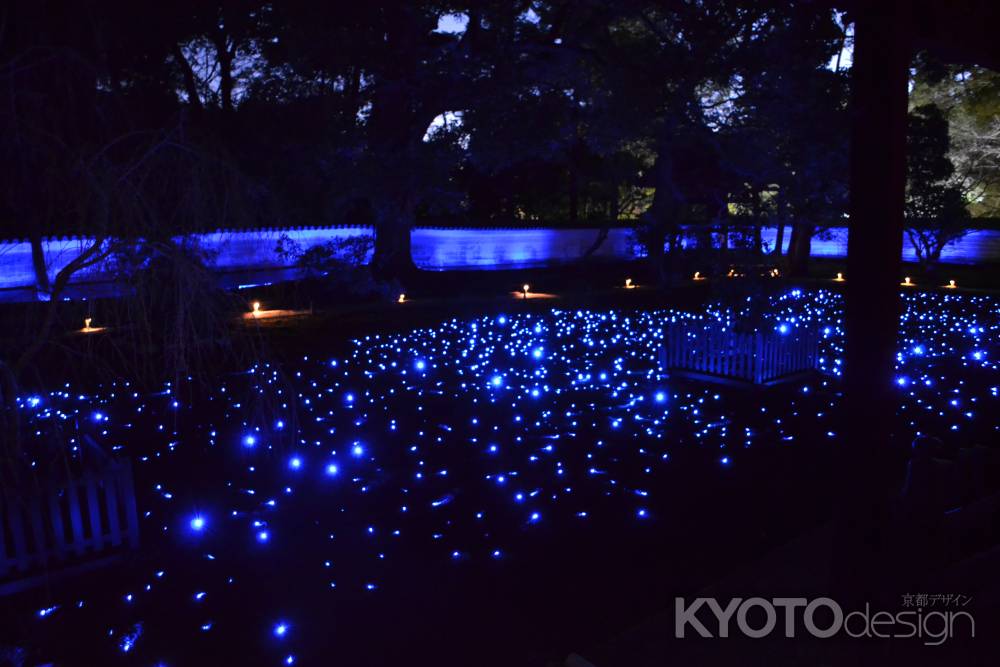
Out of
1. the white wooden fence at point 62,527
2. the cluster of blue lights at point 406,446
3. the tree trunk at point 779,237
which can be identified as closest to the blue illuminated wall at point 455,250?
the tree trunk at point 779,237

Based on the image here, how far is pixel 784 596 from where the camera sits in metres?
3.66

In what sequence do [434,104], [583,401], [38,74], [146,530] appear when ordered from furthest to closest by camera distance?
[434,104]
[583,401]
[146,530]
[38,74]

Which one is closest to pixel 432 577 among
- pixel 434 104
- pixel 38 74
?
pixel 38 74

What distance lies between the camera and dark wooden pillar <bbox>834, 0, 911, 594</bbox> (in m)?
3.08

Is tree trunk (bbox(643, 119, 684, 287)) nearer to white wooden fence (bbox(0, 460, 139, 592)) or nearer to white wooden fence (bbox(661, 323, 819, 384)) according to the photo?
white wooden fence (bbox(661, 323, 819, 384))

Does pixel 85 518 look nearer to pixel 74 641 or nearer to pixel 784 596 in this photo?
pixel 74 641

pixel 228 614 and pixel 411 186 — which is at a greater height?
pixel 411 186

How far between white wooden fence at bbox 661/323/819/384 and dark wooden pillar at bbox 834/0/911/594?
542 cm

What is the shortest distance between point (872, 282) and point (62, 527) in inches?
178

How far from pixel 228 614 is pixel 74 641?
734 mm

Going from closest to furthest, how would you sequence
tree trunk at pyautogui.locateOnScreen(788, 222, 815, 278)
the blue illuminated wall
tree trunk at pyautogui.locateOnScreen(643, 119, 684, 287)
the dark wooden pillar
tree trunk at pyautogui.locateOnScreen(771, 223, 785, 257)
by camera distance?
the dark wooden pillar < tree trunk at pyautogui.locateOnScreen(771, 223, 785, 257) < the blue illuminated wall < tree trunk at pyautogui.locateOnScreen(643, 119, 684, 287) < tree trunk at pyautogui.locateOnScreen(788, 222, 815, 278)

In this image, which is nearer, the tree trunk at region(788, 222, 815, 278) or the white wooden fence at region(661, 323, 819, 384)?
the white wooden fence at region(661, 323, 819, 384)

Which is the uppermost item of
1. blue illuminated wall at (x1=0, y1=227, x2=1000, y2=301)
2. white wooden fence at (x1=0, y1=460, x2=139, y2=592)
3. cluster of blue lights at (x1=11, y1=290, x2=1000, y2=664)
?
blue illuminated wall at (x1=0, y1=227, x2=1000, y2=301)

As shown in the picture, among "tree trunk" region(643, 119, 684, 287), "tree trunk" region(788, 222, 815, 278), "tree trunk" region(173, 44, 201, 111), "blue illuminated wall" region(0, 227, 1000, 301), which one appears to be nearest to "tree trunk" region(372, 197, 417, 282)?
"blue illuminated wall" region(0, 227, 1000, 301)
